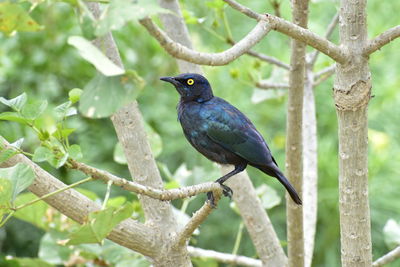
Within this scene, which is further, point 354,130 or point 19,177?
point 354,130

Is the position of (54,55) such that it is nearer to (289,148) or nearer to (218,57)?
(289,148)

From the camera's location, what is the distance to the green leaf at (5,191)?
1.48 m

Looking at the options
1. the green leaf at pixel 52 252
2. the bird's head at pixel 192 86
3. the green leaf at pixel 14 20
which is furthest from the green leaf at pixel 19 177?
the green leaf at pixel 52 252

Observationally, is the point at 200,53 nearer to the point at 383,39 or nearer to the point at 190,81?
the point at 383,39

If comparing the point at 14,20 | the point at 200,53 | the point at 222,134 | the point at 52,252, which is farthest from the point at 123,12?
the point at 52,252

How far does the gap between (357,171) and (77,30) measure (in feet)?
8.59

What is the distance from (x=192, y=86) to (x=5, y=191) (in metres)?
1.16

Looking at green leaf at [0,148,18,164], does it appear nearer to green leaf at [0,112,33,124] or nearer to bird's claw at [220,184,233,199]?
green leaf at [0,112,33,124]

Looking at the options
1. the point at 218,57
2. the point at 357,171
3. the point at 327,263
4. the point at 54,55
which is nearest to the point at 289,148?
the point at 357,171

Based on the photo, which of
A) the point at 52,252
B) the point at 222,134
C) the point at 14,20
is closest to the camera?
the point at 14,20

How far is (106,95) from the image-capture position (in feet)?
3.78

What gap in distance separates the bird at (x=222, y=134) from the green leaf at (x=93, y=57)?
4.16ft

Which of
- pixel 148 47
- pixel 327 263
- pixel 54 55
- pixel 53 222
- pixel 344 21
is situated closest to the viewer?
pixel 344 21

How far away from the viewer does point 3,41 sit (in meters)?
4.33
